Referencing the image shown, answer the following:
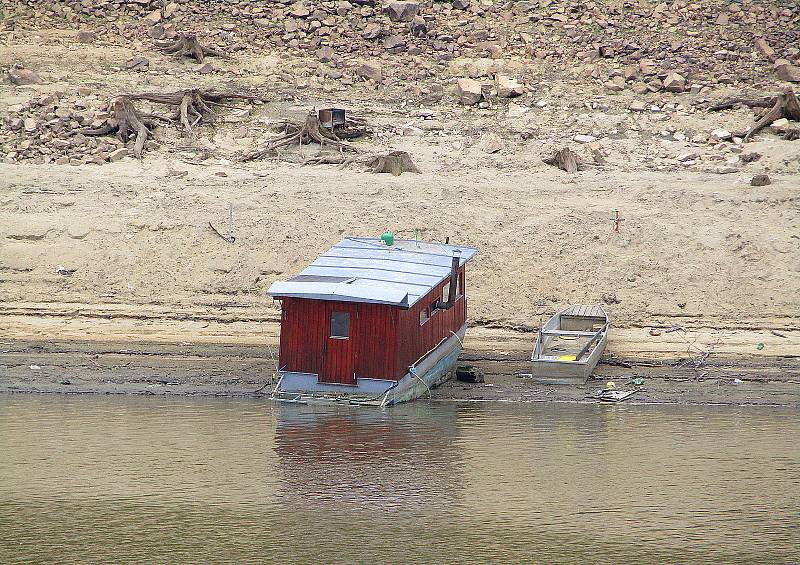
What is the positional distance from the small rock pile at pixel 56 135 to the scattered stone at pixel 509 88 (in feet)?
36.5

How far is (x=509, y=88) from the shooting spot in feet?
136

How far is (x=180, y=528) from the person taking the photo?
22.8m

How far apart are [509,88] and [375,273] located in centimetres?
1415

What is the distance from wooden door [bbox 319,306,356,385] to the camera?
91.4ft

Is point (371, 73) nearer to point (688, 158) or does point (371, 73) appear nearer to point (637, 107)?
point (637, 107)

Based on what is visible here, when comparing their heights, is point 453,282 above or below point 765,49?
below

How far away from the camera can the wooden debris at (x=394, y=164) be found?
36.8m

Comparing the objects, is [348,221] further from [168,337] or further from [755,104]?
[755,104]

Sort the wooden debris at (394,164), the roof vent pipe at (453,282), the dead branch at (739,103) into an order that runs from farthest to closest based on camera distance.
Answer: the dead branch at (739,103) → the wooden debris at (394,164) → the roof vent pipe at (453,282)

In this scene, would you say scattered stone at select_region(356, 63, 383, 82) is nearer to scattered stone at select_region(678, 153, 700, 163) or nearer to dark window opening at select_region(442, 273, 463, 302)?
scattered stone at select_region(678, 153, 700, 163)

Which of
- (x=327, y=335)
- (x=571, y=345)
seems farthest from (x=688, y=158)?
(x=327, y=335)

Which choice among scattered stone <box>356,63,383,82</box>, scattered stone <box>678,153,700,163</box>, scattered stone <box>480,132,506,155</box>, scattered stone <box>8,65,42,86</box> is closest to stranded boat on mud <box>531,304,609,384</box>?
scattered stone <box>678,153,700,163</box>

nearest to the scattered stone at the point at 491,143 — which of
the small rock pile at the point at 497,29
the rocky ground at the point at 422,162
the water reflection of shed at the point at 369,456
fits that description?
the rocky ground at the point at 422,162

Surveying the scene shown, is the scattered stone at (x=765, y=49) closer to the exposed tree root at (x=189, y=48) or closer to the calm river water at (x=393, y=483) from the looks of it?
the exposed tree root at (x=189, y=48)
